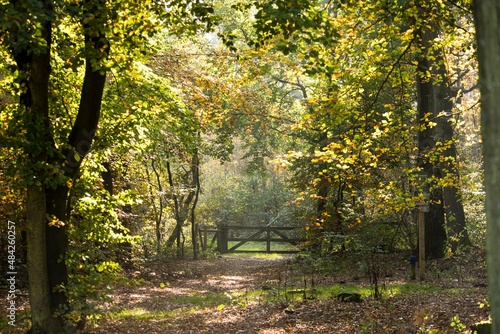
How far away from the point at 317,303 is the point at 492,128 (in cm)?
796

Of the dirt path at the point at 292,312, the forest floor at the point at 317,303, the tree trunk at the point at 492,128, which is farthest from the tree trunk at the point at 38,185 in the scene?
the tree trunk at the point at 492,128

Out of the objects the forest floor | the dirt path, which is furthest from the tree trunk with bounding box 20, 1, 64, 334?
the dirt path

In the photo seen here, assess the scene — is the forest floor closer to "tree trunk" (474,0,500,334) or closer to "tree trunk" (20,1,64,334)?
"tree trunk" (20,1,64,334)

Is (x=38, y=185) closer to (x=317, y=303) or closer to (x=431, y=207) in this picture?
(x=317, y=303)

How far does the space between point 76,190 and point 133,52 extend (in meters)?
2.32

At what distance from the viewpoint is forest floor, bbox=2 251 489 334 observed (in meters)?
8.30

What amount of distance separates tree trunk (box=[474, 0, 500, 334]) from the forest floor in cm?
360

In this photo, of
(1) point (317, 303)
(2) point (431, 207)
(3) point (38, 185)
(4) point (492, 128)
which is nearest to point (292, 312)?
(1) point (317, 303)

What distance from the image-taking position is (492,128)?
302 cm

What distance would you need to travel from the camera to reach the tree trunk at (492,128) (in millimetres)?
2977

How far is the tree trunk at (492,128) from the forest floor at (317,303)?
142 inches

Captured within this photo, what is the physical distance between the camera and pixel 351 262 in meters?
16.5

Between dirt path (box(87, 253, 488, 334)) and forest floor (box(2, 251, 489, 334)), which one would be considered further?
forest floor (box(2, 251, 489, 334))

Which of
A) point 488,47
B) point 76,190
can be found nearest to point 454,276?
point 76,190
